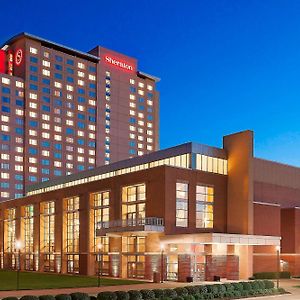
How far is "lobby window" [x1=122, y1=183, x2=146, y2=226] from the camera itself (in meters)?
73.7

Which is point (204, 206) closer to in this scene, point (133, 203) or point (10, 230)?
point (133, 203)

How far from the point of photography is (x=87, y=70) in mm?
182000

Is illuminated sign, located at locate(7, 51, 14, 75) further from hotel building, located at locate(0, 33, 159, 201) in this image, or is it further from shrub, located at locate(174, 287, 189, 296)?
shrub, located at locate(174, 287, 189, 296)

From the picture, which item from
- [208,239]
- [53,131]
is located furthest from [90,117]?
[208,239]

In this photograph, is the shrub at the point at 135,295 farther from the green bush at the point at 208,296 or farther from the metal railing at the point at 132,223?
the metal railing at the point at 132,223

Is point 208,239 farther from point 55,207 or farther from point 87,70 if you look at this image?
point 87,70

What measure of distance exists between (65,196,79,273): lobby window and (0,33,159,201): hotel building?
240 feet

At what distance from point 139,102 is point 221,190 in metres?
125

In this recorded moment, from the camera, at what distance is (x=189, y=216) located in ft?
235

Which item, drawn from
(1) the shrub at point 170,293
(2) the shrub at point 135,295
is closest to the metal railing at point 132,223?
(1) the shrub at point 170,293

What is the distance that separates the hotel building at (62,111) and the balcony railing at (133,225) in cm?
8929

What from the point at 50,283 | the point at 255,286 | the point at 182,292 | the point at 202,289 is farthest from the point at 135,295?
the point at 50,283

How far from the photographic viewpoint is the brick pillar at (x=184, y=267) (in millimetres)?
63312

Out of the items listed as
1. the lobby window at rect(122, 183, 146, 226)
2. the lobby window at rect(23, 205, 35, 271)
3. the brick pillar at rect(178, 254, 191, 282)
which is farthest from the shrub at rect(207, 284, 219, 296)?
the lobby window at rect(23, 205, 35, 271)
